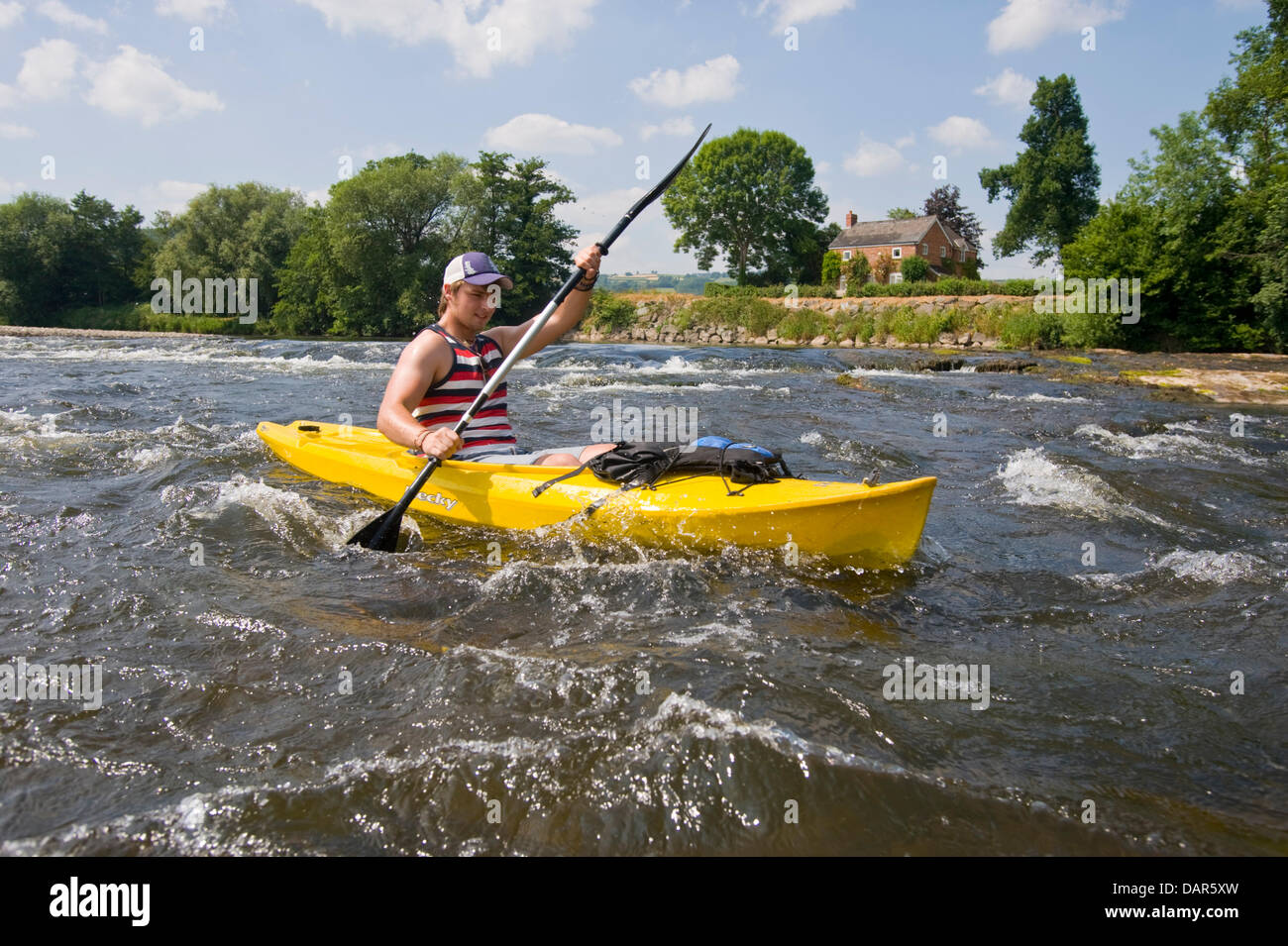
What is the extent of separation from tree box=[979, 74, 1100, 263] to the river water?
44.7 m

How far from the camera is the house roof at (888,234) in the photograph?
46406 millimetres

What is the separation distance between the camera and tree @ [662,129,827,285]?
5059 cm

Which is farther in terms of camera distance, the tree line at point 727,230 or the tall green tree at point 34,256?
the tall green tree at point 34,256

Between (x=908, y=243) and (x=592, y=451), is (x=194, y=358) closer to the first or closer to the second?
(x=592, y=451)

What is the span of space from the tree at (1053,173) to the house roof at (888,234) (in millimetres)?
4600

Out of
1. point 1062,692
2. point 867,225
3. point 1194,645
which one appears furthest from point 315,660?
point 867,225

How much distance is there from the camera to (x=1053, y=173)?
43188 millimetres

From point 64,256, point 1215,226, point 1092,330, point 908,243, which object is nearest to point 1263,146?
point 1215,226

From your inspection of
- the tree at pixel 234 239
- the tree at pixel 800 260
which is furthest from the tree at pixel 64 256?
the tree at pixel 800 260

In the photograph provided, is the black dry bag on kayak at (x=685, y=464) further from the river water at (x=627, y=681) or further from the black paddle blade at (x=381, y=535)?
the black paddle blade at (x=381, y=535)

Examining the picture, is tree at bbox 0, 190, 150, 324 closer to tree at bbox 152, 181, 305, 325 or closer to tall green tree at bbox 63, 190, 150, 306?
tall green tree at bbox 63, 190, 150, 306

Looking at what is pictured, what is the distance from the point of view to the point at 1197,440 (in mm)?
8133
